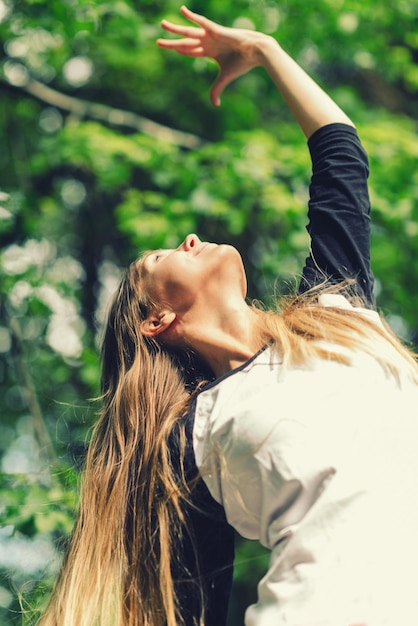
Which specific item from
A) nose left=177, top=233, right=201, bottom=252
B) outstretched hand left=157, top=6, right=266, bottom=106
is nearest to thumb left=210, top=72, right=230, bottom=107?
outstretched hand left=157, top=6, right=266, bottom=106

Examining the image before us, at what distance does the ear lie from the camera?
7.22 ft

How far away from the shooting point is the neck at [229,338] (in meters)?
2.07

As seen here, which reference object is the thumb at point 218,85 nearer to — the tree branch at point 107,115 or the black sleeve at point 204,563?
the black sleeve at point 204,563

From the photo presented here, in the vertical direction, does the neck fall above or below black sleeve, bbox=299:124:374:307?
below

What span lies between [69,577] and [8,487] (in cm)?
95

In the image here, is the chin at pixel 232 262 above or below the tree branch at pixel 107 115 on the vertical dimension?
above

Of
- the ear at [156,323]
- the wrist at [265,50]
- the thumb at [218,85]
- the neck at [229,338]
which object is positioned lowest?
the ear at [156,323]

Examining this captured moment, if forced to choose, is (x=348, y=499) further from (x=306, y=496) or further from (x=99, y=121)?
(x=99, y=121)

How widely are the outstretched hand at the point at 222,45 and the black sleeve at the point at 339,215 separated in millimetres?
414

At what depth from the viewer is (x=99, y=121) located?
5.00m

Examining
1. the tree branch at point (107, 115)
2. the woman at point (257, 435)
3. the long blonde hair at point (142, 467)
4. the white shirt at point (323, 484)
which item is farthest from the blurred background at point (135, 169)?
the white shirt at point (323, 484)

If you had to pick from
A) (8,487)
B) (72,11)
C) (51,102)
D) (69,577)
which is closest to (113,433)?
(69,577)

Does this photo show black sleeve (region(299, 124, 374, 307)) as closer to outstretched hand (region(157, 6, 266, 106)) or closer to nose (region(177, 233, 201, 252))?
nose (region(177, 233, 201, 252))

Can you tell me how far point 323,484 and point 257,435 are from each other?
16 centimetres
